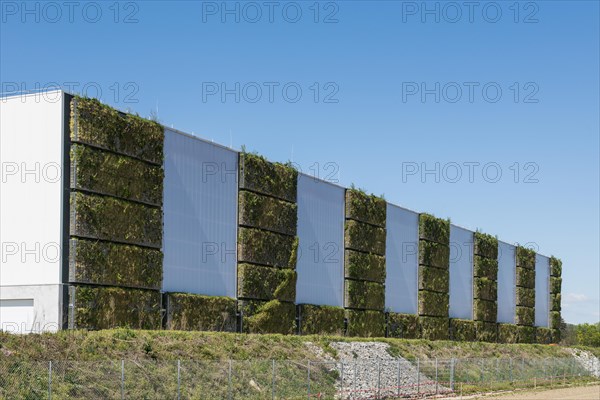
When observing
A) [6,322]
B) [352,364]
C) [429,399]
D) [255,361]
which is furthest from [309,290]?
[6,322]

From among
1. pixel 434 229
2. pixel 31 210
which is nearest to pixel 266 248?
pixel 31 210

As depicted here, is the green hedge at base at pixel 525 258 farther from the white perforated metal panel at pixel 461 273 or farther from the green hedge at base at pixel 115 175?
the green hedge at base at pixel 115 175

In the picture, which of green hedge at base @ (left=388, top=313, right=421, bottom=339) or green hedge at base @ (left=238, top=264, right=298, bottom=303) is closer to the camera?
green hedge at base @ (left=238, top=264, right=298, bottom=303)

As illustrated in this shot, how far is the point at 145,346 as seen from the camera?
124 ft

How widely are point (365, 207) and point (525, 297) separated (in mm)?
36787

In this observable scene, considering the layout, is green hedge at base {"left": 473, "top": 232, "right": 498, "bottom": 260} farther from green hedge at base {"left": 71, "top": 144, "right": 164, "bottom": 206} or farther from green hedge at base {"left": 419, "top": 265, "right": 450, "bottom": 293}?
green hedge at base {"left": 71, "top": 144, "right": 164, "bottom": 206}

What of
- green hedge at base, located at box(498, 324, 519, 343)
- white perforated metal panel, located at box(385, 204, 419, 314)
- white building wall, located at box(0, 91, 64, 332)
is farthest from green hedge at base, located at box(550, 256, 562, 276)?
white building wall, located at box(0, 91, 64, 332)

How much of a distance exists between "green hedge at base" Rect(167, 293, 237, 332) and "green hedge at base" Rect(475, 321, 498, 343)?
129 ft

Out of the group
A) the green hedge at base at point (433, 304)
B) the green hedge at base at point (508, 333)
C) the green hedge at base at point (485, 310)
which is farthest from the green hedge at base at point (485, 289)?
the green hedge at base at point (433, 304)

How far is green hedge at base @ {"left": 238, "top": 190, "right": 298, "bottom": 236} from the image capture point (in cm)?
5103

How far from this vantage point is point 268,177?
53.3 meters

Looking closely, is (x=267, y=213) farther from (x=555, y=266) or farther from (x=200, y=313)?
(x=555, y=266)

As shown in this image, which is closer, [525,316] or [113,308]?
[113,308]

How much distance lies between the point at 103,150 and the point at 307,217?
19.3m
